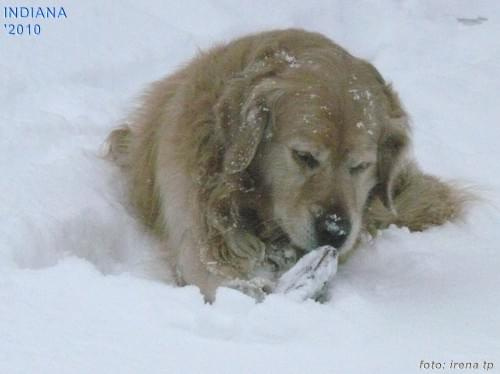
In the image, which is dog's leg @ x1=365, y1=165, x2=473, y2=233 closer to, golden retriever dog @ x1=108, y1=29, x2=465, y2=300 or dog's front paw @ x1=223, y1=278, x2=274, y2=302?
golden retriever dog @ x1=108, y1=29, x2=465, y2=300

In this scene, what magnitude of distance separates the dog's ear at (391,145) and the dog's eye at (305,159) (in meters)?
0.46

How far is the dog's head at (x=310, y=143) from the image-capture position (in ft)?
14.3

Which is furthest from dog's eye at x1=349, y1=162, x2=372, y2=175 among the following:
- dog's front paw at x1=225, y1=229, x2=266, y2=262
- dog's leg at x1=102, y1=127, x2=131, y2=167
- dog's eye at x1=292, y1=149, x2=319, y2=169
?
dog's leg at x1=102, y1=127, x2=131, y2=167

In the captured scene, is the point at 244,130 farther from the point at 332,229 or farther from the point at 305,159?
the point at 332,229

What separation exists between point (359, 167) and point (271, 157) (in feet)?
1.35

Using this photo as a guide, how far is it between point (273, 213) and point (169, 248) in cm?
68

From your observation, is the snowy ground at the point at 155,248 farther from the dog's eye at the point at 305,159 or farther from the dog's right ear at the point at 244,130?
the dog's right ear at the point at 244,130

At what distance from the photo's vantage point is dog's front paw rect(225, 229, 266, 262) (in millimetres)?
4594

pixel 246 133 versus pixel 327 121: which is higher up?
pixel 327 121

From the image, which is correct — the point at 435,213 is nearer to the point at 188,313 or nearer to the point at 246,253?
the point at 246,253

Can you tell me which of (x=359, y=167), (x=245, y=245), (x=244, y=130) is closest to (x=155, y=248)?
(x=245, y=245)

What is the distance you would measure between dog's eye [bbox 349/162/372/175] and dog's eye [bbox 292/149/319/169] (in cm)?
18

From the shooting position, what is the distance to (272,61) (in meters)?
4.62

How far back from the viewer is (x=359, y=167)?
14.8ft
